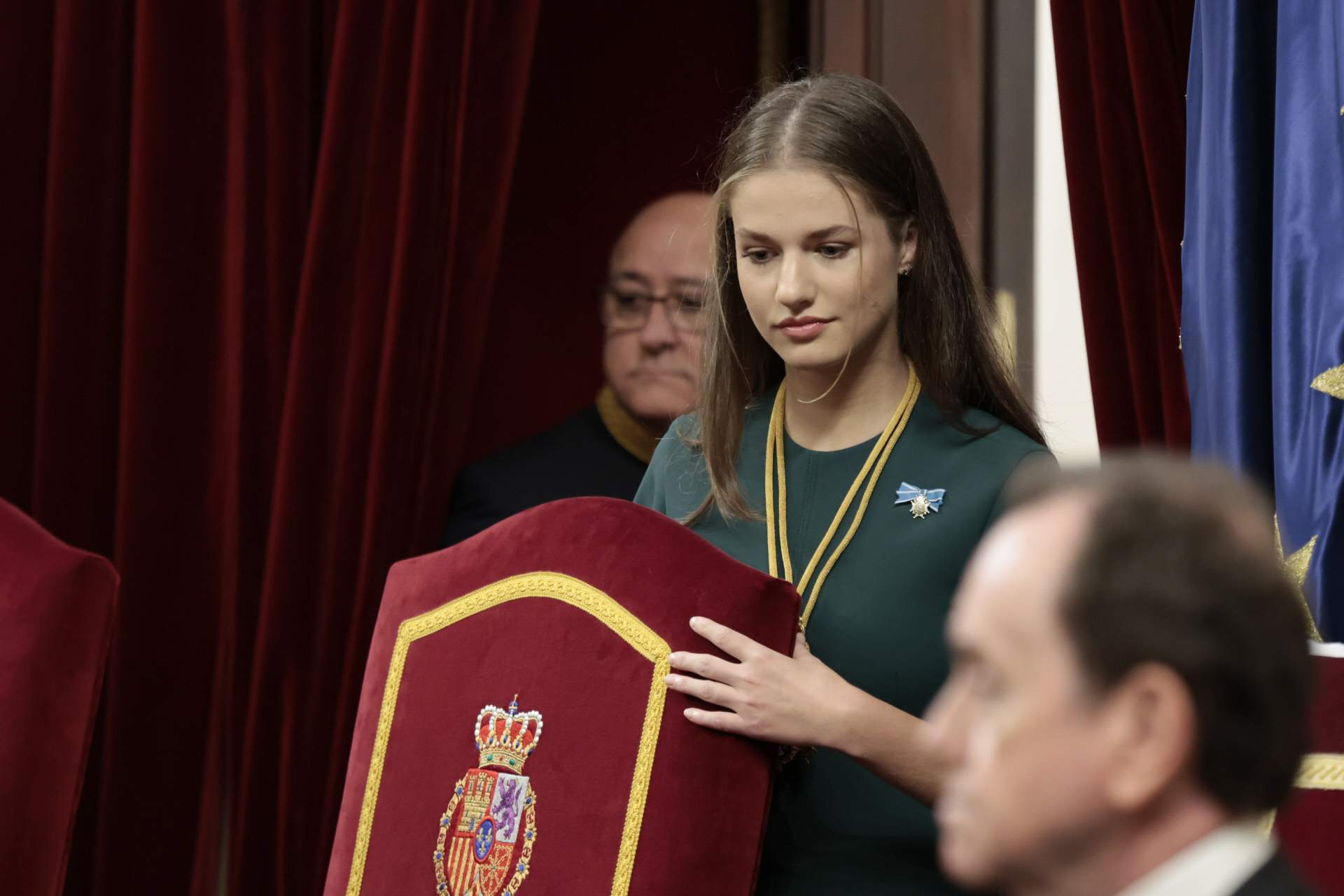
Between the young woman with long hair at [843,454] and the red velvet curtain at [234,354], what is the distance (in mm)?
1089

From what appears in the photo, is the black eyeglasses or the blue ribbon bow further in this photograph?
the black eyeglasses

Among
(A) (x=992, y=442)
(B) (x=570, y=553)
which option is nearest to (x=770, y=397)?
(A) (x=992, y=442)

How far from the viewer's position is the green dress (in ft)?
4.79

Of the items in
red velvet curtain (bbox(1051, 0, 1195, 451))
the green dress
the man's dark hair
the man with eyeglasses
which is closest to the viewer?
the man's dark hair

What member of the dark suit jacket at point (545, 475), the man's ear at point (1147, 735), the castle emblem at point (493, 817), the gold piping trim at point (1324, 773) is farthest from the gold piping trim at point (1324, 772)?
the dark suit jacket at point (545, 475)

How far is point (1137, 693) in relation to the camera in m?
0.63

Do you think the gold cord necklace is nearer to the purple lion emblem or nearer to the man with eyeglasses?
the purple lion emblem

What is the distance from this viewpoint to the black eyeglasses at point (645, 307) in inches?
116

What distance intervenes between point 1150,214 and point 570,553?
3.59ft

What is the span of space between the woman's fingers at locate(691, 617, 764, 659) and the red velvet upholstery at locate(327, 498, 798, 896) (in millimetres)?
15

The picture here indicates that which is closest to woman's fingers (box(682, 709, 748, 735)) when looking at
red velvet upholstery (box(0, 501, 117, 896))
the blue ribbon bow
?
the blue ribbon bow

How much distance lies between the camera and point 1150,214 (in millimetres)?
2102

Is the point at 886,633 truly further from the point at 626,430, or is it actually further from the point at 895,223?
the point at 626,430

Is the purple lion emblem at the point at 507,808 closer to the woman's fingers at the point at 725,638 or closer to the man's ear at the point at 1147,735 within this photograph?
the woman's fingers at the point at 725,638
